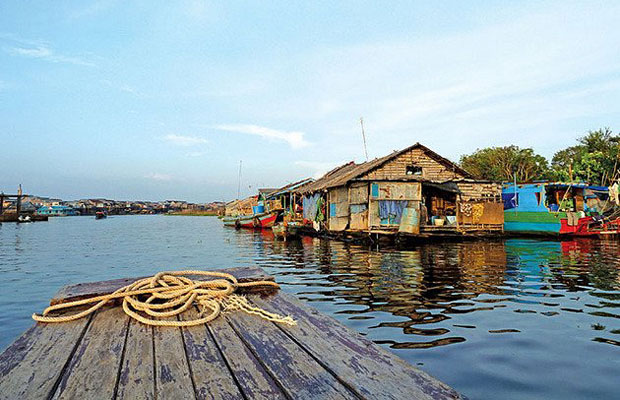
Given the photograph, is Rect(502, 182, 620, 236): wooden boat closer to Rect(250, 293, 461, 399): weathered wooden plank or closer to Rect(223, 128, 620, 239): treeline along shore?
Rect(223, 128, 620, 239): treeline along shore

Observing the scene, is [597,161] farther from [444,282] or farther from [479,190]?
[444,282]

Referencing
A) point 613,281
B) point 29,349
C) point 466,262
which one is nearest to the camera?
point 29,349

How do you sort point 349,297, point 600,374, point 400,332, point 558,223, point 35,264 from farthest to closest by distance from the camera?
point 558,223 → point 35,264 → point 349,297 → point 400,332 → point 600,374

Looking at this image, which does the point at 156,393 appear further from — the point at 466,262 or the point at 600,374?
the point at 466,262

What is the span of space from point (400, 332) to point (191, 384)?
413 centimetres

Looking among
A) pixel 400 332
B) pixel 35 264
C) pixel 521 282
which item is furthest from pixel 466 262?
pixel 35 264

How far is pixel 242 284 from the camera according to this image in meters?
3.55

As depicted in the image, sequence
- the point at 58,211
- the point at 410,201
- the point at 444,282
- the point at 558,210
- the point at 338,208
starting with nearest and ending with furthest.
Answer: the point at 444,282
the point at 410,201
the point at 558,210
the point at 338,208
the point at 58,211

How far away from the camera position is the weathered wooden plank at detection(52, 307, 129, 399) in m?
1.69

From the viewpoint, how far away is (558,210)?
20.4 metres

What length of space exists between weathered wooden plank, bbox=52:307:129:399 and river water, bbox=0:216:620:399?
125 inches

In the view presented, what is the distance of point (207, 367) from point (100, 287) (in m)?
2.05

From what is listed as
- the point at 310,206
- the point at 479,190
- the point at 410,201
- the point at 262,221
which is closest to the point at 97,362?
the point at 410,201

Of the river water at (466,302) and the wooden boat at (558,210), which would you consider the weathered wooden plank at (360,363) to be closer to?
the river water at (466,302)
